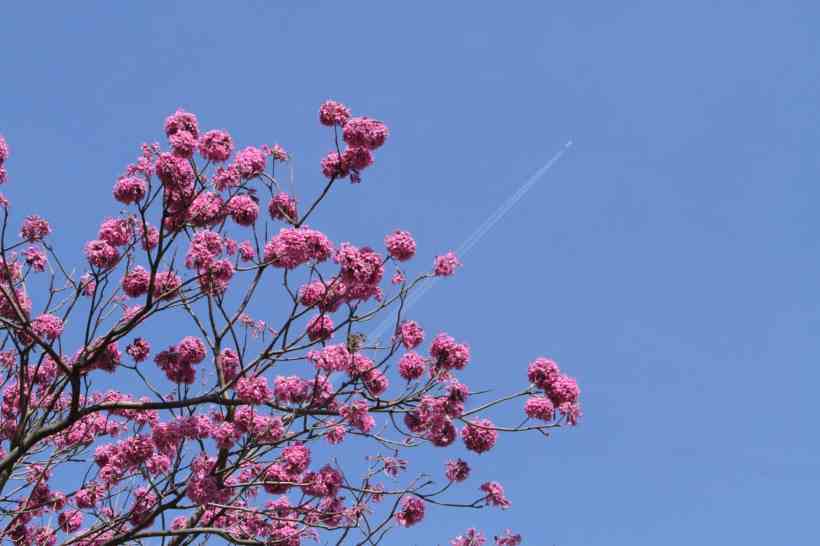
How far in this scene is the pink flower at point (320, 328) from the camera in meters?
9.37

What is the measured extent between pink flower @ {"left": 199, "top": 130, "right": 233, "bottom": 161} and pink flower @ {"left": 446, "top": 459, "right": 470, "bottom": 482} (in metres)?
3.98

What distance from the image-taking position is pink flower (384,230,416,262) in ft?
31.0

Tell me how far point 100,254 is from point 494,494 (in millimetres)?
4784

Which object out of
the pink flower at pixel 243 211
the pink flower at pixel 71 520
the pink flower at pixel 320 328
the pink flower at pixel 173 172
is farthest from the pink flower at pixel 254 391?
the pink flower at pixel 71 520

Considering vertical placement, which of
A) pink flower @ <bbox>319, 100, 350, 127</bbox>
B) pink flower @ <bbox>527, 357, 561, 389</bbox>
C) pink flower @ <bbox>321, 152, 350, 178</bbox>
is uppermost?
pink flower @ <bbox>319, 100, 350, 127</bbox>

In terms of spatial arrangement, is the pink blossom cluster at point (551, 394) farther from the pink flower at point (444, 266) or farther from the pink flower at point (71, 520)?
the pink flower at point (71, 520)

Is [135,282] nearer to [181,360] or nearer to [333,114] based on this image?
[181,360]

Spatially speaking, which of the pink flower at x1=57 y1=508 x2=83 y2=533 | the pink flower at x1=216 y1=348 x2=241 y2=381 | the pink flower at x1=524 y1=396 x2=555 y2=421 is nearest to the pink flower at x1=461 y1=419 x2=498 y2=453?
the pink flower at x1=524 y1=396 x2=555 y2=421

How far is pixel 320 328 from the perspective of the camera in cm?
946

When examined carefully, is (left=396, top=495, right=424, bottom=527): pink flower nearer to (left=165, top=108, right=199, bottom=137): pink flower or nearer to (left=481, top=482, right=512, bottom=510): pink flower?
(left=481, top=482, right=512, bottom=510): pink flower

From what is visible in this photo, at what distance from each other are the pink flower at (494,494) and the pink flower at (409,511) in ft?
2.50

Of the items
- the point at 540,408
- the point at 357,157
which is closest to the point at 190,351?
the point at 357,157

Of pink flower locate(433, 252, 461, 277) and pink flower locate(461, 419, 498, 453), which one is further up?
pink flower locate(433, 252, 461, 277)

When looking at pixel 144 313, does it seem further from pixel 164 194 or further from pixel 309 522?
pixel 309 522
